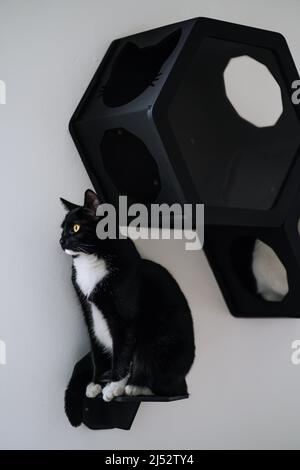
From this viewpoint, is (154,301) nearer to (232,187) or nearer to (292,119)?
(232,187)

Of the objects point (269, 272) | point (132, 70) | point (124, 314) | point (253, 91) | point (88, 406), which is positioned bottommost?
point (88, 406)

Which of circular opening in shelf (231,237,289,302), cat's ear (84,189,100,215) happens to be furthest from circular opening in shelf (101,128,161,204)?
circular opening in shelf (231,237,289,302)

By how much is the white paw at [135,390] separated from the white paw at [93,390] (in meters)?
0.07

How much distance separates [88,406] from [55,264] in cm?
31

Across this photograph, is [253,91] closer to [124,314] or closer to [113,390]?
[124,314]

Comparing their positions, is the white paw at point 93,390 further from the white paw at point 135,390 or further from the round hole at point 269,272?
the round hole at point 269,272

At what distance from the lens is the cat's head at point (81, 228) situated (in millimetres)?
1211

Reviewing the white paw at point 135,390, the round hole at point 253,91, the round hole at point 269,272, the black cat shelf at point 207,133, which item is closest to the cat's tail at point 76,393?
the white paw at point 135,390

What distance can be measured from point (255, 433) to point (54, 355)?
0.64 metres

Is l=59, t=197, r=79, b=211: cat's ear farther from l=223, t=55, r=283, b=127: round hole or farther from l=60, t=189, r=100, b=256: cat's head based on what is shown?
l=223, t=55, r=283, b=127: round hole

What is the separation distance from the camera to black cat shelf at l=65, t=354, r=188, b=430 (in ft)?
4.27

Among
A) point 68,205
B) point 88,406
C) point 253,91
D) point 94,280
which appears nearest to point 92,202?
Result: point 68,205

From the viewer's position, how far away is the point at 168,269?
1.49m

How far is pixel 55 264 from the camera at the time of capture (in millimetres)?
1323
